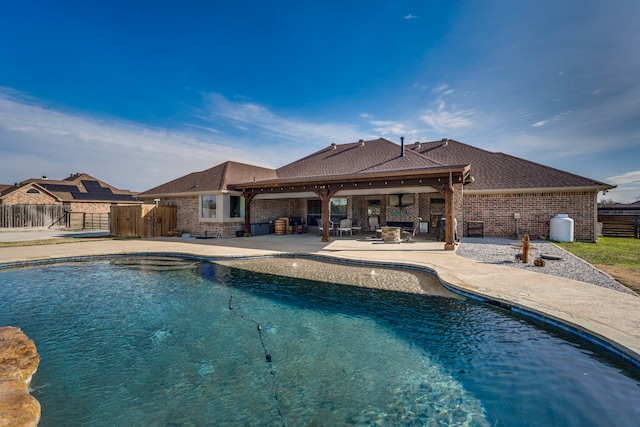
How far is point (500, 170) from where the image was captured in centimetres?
1486

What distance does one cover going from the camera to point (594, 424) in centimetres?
255

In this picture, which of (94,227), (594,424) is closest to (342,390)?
(594,424)

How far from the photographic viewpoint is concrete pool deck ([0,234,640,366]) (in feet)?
12.3

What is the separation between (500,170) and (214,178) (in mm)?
15411

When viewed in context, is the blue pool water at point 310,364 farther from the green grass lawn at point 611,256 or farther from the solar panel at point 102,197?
the solar panel at point 102,197

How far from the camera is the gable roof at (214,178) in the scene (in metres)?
15.4

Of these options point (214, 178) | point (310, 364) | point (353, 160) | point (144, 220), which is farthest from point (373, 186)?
point (144, 220)

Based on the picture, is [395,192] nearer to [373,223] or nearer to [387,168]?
[387,168]

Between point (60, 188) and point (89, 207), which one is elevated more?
point (60, 188)

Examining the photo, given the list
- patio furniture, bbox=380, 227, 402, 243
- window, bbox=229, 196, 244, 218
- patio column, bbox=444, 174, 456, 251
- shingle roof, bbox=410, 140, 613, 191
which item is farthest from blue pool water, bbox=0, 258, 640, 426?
shingle roof, bbox=410, 140, 613, 191

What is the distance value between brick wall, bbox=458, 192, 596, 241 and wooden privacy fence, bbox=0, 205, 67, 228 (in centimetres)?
3089

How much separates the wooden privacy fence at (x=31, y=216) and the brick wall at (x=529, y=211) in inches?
1216

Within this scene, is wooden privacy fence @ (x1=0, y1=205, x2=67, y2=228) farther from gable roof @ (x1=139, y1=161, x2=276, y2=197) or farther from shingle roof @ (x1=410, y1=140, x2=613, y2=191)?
shingle roof @ (x1=410, y1=140, x2=613, y2=191)

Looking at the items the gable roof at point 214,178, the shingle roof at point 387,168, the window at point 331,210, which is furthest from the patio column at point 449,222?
the gable roof at point 214,178
